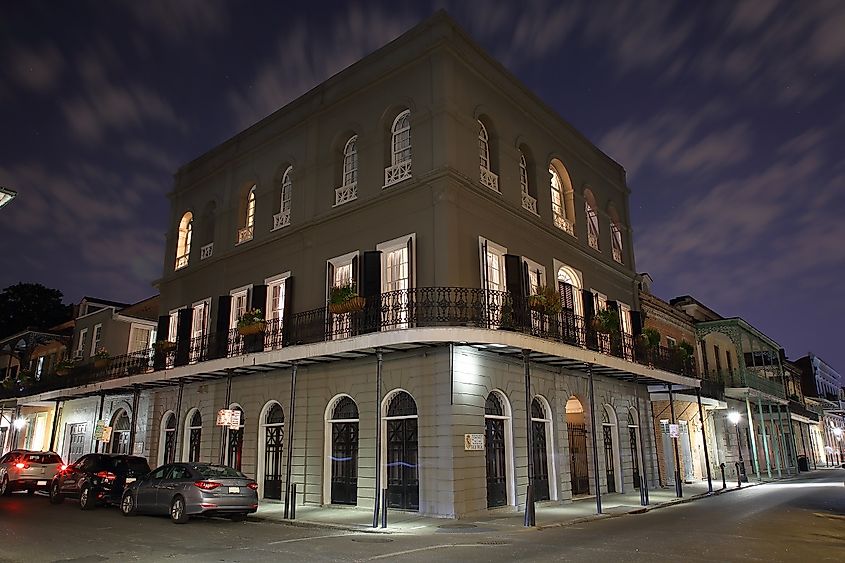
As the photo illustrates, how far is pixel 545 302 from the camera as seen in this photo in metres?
15.0

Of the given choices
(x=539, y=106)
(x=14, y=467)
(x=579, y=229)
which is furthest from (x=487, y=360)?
(x=14, y=467)

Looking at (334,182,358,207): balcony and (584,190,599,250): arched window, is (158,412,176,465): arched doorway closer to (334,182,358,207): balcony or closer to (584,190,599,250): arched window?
(334,182,358,207): balcony

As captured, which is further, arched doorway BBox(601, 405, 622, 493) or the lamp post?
the lamp post

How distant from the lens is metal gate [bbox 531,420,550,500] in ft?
54.0

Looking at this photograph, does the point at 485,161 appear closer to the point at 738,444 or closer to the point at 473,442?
the point at 473,442

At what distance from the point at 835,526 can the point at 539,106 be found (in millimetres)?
13451

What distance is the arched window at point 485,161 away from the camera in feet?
54.3

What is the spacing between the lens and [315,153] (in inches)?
744

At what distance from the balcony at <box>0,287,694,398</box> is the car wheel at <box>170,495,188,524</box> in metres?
4.97

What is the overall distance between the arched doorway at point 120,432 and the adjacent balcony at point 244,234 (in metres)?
8.81

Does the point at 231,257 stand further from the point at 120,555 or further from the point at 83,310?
the point at 83,310

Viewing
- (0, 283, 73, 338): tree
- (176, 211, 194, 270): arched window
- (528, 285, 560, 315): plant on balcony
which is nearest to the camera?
(528, 285, 560, 315): plant on balcony

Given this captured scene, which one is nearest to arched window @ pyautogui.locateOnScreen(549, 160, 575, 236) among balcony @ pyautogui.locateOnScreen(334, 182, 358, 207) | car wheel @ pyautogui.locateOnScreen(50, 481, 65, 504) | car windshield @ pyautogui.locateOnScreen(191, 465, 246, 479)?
balcony @ pyautogui.locateOnScreen(334, 182, 358, 207)

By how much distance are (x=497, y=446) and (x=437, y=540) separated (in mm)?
4855
